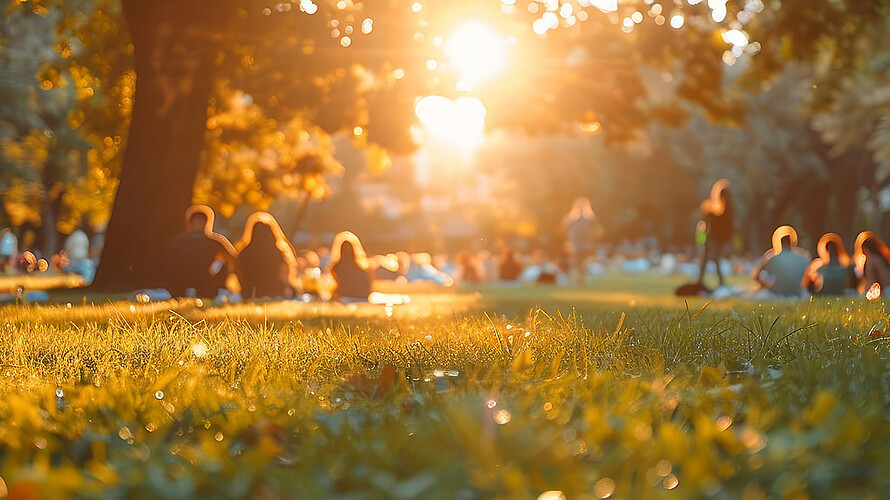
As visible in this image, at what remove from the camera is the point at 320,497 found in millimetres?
2529

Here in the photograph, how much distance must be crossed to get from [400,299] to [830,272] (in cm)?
619

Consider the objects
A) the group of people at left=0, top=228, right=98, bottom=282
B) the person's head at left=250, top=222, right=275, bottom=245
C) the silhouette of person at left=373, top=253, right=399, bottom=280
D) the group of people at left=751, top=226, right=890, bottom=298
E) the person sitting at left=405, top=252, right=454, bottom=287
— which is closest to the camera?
the person's head at left=250, top=222, right=275, bottom=245

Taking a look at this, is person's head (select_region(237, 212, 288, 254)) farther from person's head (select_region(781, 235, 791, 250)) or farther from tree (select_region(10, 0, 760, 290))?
person's head (select_region(781, 235, 791, 250))

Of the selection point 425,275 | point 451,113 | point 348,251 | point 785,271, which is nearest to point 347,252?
point 348,251

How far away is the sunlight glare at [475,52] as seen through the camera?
15.0m

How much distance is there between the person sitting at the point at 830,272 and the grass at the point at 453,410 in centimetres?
710

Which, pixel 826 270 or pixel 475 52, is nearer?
pixel 826 270

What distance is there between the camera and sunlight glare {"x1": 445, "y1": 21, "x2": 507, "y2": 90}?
49.1 feet

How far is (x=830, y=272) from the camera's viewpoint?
1348cm

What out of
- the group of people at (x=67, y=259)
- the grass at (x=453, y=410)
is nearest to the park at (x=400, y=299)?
the grass at (x=453, y=410)

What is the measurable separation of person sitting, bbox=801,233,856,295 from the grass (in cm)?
A: 710

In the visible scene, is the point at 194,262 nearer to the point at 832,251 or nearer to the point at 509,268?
the point at 832,251

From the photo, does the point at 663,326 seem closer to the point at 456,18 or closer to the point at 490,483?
the point at 490,483

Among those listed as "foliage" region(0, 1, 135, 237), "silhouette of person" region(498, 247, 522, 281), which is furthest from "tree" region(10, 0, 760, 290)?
"silhouette of person" region(498, 247, 522, 281)
